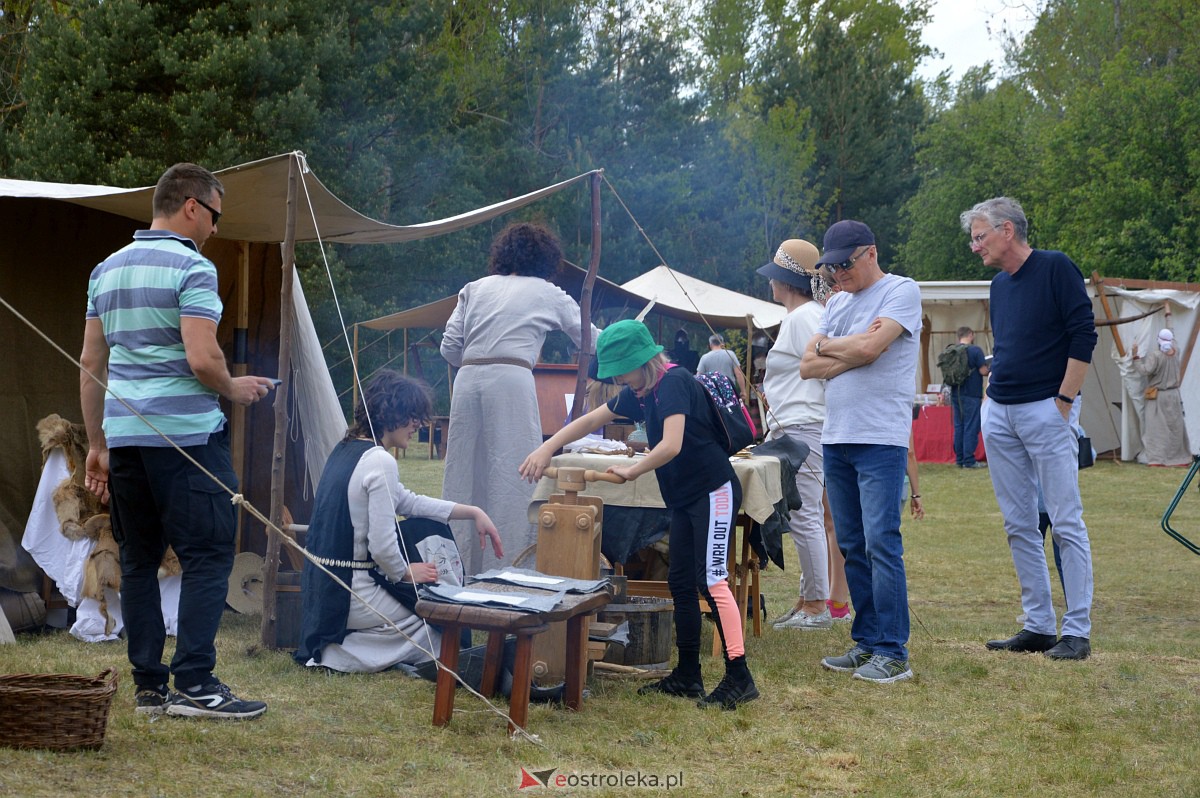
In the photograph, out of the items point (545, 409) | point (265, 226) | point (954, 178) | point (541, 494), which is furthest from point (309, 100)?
point (954, 178)

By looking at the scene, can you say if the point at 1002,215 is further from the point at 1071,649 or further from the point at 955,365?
the point at 955,365

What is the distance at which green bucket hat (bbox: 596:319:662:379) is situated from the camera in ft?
11.4

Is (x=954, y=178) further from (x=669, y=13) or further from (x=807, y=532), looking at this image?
(x=807, y=532)

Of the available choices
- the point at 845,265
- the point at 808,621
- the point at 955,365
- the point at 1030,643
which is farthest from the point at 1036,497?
the point at 955,365

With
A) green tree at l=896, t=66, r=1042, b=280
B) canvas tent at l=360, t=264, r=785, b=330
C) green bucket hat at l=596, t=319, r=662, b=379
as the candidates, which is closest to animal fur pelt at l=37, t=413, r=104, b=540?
green bucket hat at l=596, t=319, r=662, b=379

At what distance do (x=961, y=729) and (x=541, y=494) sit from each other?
5.75 feet

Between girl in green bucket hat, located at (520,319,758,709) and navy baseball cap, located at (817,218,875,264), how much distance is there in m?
0.80

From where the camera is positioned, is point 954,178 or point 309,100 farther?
point 954,178

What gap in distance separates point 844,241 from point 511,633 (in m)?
1.86

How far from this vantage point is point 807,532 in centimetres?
484

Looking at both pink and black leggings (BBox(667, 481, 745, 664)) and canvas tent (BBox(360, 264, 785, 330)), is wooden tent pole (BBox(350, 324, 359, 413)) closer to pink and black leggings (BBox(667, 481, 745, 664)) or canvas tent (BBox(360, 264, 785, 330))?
canvas tent (BBox(360, 264, 785, 330))

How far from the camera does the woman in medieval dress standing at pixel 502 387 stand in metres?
4.64

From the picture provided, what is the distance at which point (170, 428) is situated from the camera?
311cm

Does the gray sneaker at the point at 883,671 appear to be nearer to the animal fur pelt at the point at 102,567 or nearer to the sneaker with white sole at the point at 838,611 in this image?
the sneaker with white sole at the point at 838,611
